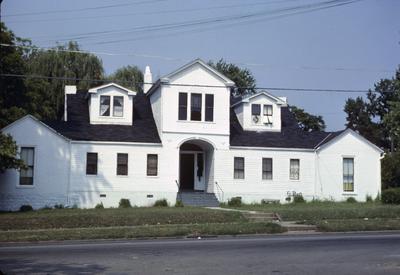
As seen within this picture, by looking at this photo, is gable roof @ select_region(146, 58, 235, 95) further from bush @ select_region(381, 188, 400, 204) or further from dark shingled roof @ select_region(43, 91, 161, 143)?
bush @ select_region(381, 188, 400, 204)

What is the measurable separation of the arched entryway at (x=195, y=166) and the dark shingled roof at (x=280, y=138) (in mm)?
2119

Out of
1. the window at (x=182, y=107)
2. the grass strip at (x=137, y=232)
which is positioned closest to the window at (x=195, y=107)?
the window at (x=182, y=107)

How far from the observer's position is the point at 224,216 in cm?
2700

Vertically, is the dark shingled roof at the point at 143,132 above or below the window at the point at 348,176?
above

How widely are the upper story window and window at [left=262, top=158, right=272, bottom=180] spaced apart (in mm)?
9233

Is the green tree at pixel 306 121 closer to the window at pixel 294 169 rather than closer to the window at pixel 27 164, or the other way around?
the window at pixel 294 169

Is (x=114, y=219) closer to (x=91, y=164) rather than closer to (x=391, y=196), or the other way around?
(x=91, y=164)

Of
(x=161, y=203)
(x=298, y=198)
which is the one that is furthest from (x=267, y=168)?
(x=161, y=203)

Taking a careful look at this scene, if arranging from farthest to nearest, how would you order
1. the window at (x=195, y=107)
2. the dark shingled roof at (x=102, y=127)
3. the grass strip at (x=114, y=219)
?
1. the window at (x=195, y=107)
2. the dark shingled roof at (x=102, y=127)
3. the grass strip at (x=114, y=219)

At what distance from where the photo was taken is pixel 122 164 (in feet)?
116

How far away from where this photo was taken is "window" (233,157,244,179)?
1460 inches

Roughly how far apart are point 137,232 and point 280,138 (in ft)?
62.7

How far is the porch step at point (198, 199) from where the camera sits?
116 ft

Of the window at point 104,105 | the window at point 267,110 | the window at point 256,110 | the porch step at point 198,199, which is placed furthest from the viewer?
the window at point 267,110
